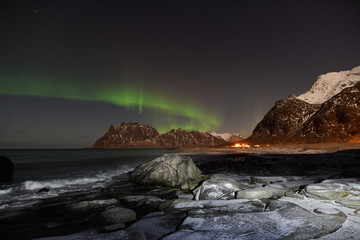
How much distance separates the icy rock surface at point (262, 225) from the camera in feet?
18.4

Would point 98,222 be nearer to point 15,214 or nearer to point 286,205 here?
point 15,214

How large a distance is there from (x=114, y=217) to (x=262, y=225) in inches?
190

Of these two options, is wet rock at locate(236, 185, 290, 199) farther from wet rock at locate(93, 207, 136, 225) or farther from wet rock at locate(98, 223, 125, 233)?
wet rock at locate(98, 223, 125, 233)

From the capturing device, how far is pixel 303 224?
19.8 ft

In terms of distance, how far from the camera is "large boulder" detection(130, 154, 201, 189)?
14445 mm

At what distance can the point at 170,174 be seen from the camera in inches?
583

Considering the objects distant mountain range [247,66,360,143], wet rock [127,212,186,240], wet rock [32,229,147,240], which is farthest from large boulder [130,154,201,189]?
distant mountain range [247,66,360,143]

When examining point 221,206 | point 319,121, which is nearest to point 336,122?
point 319,121

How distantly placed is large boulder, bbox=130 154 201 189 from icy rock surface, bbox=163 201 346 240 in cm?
641

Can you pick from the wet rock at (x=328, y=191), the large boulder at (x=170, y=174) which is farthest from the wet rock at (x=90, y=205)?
the wet rock at (x=328, y=191)

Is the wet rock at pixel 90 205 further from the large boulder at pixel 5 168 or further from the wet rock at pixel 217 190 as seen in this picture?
the large boulder at pixel 5 168

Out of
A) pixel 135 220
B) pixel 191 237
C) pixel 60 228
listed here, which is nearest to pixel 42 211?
pixel 60 228

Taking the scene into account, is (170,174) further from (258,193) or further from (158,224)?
(158,224)

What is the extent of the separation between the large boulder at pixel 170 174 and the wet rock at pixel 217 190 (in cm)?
290
